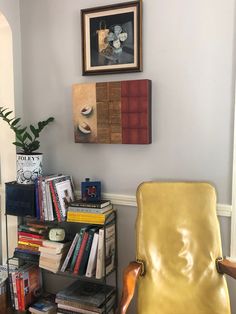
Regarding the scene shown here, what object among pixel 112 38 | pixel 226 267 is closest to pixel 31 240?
pixel 226 267

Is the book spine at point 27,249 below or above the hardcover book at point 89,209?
below

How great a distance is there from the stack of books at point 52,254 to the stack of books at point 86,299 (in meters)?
0.21

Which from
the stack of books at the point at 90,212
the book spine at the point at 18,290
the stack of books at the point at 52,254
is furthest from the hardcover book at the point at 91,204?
the book spine at the point at 18,290

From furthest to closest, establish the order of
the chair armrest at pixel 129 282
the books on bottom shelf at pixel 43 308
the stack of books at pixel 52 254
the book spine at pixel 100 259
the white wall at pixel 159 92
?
the books on bottom shelf at pixel 43 308
the stack of books at pixel 52 254
the book spine at pixel 100 259
the white wall at pixel 159 92
the chair armrest at pixel 129 282

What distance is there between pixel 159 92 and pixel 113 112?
1.09 ft

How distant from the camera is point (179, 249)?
1855 millimetres

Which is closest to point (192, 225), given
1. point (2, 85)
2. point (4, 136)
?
point (4, 136)

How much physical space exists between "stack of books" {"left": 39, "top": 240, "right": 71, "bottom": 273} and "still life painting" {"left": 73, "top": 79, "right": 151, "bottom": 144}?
2.43ft

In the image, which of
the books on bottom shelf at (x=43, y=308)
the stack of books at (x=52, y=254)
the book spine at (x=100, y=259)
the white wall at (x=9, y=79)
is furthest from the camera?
the white wall at (x=9, y=79)

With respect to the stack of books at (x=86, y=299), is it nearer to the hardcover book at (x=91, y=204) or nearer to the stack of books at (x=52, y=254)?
the stack of books at (x=52, y=254)

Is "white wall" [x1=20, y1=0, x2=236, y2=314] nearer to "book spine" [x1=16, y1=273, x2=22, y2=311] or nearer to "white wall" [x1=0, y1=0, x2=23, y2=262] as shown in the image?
"white wall" [x1=0, y1=0, x2=23, y2=262]

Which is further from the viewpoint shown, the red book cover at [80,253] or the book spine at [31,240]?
the book spine at [31,240]

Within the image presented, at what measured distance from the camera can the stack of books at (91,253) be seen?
6.93 ft

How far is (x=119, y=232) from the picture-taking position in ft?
7.68
